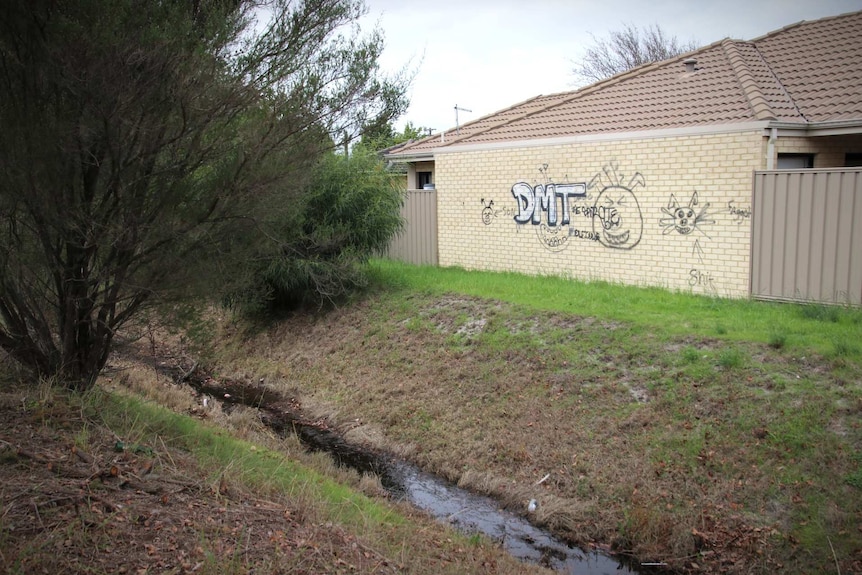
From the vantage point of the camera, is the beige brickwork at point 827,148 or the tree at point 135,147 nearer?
the tree at point 135,147

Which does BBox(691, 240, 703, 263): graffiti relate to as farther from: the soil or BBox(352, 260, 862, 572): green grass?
the soil

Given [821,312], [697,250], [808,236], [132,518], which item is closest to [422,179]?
[697,250]

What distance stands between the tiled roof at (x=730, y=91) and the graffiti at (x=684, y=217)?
1412mm

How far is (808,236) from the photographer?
11172 mm

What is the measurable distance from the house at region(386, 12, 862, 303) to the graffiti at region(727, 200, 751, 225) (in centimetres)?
2

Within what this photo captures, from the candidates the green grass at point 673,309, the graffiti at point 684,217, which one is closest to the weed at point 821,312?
the green grass at point 673,309

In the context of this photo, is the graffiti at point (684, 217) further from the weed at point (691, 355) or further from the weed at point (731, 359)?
the weed at point (731, 359)

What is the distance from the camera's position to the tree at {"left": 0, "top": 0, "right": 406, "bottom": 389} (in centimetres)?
669

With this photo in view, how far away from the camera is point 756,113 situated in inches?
484

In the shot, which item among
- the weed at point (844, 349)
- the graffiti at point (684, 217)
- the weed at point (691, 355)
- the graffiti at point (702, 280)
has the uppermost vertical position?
the graffiti at point (684, 217)

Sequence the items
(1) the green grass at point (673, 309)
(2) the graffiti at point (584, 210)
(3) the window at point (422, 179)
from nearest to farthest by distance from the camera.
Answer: (1) the green grass at point (673, 309)
(2) the graffiti at point (584, 210)
(3) the window at point (422, 179)

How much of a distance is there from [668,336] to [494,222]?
677 centimetres

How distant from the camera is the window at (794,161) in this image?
42.1 ft

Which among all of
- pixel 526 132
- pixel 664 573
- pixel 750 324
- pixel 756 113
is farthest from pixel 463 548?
pixel 526 132
